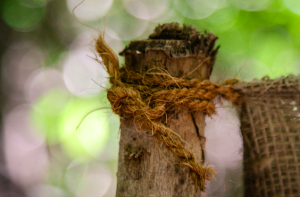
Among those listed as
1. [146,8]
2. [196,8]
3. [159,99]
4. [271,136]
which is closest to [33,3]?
[146,8]

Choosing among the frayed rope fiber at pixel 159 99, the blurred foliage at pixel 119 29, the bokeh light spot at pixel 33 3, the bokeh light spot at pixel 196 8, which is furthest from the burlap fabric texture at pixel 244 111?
the bokeh light spot at pixel 33 3

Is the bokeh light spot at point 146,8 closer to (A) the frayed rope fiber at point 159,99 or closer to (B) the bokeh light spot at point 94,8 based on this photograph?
(B) the bokeh light spot at point 94,8

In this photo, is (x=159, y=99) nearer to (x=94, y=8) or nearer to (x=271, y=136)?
(x=271, y=136)

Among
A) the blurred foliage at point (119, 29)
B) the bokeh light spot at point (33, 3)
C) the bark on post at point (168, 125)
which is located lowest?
the bark on post at point (168, 125)

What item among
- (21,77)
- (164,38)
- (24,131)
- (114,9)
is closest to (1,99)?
(21,77)

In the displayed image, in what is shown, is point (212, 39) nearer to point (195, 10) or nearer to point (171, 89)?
point (171, 89)

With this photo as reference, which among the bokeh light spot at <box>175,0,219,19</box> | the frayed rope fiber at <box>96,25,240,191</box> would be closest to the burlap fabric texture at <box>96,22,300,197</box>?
the frayed rope fiber at <box>96,25,240,191</box>

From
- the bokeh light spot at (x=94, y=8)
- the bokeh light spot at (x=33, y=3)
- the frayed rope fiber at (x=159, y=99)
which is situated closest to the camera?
the frayed rope fiber at (x=159, y=99)

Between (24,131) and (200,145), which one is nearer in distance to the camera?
(200,145)
